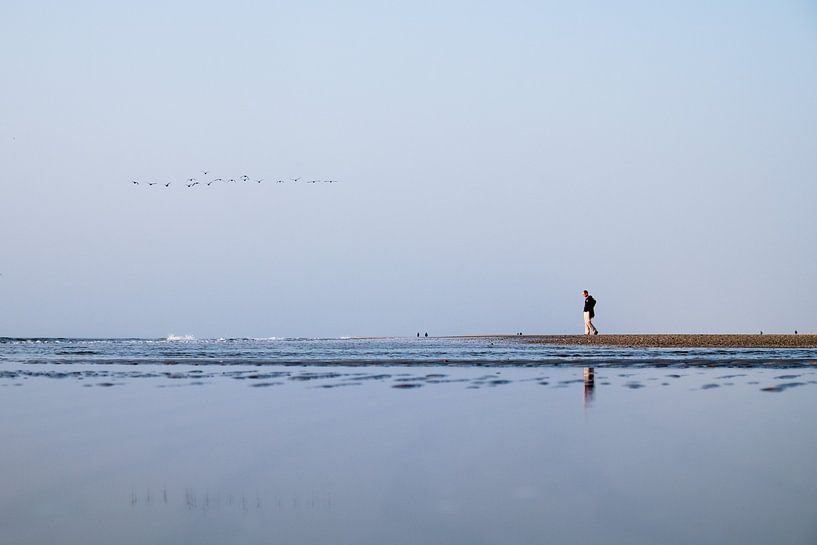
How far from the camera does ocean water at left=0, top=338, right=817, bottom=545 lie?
3.84 m

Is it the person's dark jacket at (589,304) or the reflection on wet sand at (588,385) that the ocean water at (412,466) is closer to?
the reflection on wet sand at (588,385)

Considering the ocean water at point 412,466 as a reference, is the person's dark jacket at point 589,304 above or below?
above

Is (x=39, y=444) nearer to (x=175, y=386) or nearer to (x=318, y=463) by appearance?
(x=318, y=463)

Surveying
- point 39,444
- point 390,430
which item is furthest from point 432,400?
point 39,444

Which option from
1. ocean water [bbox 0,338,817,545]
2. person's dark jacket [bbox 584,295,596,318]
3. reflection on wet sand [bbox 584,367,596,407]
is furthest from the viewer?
person's dark jacket [bbox 584,295,596,318]

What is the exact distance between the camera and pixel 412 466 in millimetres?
5289

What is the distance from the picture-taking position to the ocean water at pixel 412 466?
3842 millimetres

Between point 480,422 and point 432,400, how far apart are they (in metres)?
2.01

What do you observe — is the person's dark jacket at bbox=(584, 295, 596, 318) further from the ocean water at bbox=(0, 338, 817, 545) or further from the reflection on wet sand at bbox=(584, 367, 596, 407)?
the ocean water at bbox=(0, 338, 817, 545)

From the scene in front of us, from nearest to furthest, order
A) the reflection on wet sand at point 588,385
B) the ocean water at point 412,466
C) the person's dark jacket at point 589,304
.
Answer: the ocean water at point 412,466, the reflection on wet sand at point 588,385, the person's dark jacket at point 589,304

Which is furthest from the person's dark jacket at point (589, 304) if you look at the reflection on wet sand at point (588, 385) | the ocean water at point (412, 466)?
the ocean water at point (412, 466)

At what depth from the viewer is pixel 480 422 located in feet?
24.2

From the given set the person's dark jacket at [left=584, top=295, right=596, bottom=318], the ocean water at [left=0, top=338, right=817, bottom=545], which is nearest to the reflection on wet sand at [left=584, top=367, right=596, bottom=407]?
the ocean water at [left=0, top=338, right=817, bottom=545]

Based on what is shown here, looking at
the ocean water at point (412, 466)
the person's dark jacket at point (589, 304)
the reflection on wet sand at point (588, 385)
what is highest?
the person's dark jacket at point (589, 304)
